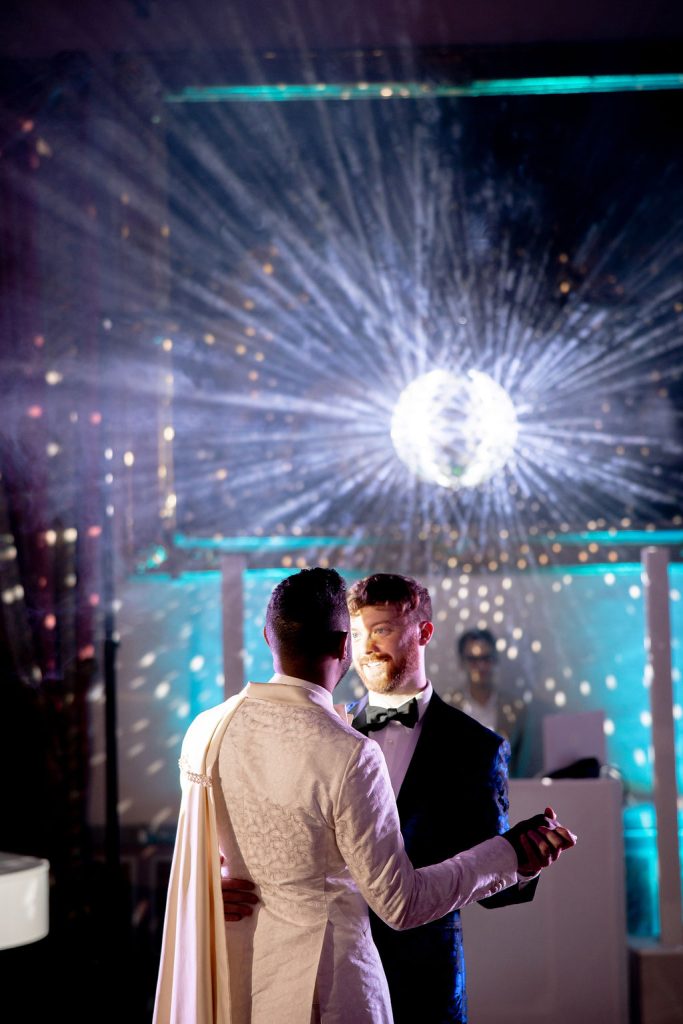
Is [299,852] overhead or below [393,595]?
below

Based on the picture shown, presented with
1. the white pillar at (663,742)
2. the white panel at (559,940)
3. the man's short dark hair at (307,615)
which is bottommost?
the white panel at (559,940)

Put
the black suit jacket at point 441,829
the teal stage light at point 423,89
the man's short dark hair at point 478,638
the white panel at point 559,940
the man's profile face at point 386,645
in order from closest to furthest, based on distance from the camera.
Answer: the black suit jacket at point 441,829, the man's profile face at point 386,645, the white panel at point 559,940, the man's short dark hair at point 478,638, the teal stage light at point 423,89

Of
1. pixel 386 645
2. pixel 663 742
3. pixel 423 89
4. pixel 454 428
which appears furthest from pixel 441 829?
pixel 423 89

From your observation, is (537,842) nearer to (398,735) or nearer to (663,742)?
(398,735)

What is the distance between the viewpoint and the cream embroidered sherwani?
1.38 metres

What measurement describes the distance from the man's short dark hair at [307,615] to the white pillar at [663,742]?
168cm

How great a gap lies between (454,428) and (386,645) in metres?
1.97

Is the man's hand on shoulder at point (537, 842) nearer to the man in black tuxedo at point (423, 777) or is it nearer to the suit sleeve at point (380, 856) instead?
the man in black tuxedo at point (423, 777)

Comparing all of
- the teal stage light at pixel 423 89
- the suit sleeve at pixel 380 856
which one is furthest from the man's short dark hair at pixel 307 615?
the teal stage light at pixel 423 89

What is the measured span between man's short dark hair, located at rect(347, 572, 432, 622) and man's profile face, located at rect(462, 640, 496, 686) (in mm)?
1730

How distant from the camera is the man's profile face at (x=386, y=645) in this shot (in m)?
1.76

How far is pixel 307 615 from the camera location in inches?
58.0

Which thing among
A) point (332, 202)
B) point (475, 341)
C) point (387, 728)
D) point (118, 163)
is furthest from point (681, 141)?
point (387, 728)

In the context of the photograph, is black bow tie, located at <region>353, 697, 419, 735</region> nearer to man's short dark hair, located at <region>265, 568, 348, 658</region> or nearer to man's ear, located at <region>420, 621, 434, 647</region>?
man's ear, located at <region>420, 621, 434, 647</region>
